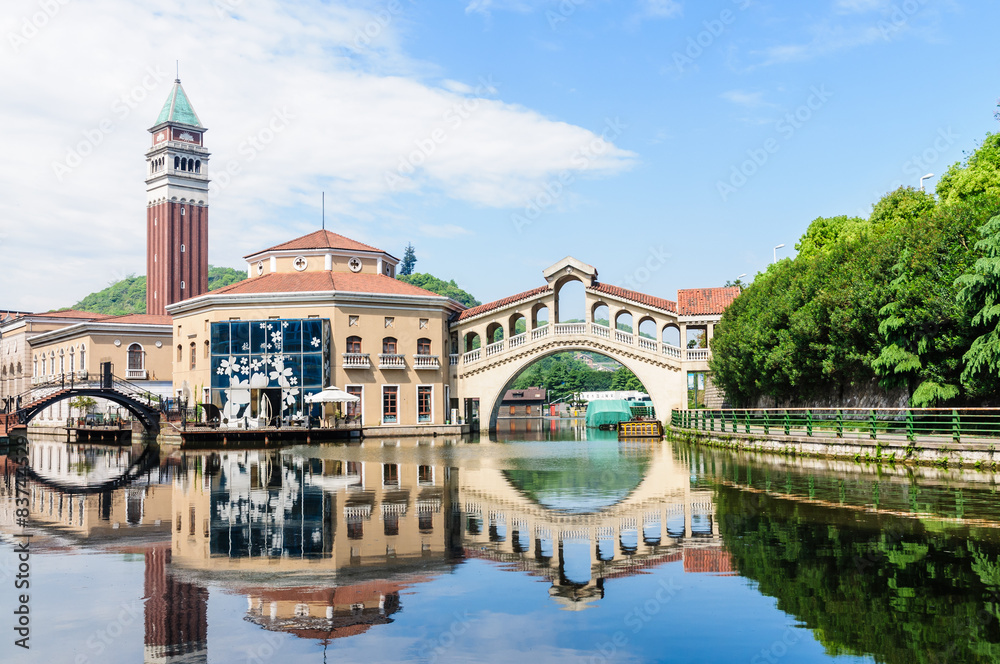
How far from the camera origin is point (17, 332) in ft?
238

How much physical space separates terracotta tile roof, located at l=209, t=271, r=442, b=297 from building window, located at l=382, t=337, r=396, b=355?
272cm

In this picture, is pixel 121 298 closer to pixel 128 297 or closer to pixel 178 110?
pixel 128 297

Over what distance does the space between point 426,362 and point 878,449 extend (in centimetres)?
3177

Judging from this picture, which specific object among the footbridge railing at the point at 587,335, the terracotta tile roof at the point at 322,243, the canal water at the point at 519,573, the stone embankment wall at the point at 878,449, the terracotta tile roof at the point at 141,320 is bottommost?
the canal water at the point at 519,573

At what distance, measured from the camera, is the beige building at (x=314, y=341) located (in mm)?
47562

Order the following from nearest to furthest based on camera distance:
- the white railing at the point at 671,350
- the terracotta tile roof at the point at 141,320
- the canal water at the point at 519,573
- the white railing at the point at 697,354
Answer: the canal water at the point at 519,573
the white railing at the point at 697,354
the white railing at the point at 671,350
the terracotta tile roof at the point at 141,320

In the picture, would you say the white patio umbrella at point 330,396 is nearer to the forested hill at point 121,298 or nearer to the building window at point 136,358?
the building window at point 136,358

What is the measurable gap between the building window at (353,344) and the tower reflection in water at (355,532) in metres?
25.3

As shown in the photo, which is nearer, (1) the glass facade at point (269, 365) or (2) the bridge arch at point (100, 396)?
(2) the bridge arch at point (100, 396)

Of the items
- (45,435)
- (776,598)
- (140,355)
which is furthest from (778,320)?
(45,435)

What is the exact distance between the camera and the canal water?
6988mm

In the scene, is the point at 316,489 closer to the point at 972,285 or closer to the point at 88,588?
the point at 88,588

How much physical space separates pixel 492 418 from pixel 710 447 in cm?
2240

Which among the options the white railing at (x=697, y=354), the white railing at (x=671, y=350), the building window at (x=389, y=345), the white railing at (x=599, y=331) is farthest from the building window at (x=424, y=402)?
the white railing at (x=697, y=354)
